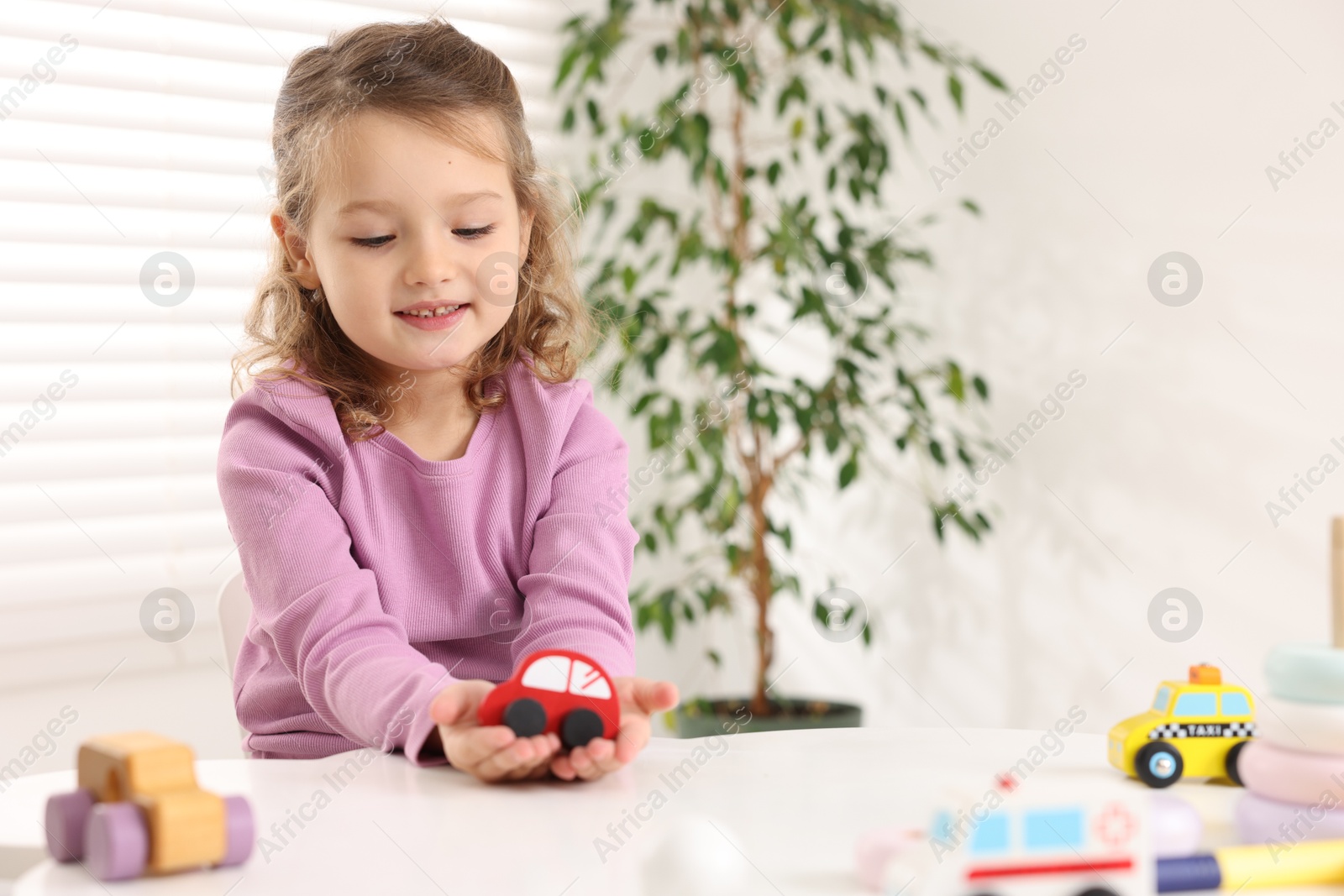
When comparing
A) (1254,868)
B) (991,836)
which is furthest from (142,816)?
(1254,868)

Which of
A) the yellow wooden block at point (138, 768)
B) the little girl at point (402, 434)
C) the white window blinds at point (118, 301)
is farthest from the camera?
the white window blinds at point (118, 301)

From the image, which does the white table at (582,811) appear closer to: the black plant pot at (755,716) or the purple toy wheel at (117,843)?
the purple toy wheel at (117,843)

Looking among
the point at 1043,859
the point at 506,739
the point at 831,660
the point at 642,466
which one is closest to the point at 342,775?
→ the point at 506,739

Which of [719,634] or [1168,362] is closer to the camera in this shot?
[1168,362]

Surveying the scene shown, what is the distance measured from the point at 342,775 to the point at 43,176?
1453 millimetres

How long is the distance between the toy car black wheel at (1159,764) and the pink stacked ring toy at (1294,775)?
8cm

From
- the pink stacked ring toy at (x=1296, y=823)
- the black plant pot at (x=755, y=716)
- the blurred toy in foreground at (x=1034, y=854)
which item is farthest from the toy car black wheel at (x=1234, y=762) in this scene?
the black plant pot at (x=755, y=716)

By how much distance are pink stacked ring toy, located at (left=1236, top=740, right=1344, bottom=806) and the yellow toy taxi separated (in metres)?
0.09

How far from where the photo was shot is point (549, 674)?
0.79m

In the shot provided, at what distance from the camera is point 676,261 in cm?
215

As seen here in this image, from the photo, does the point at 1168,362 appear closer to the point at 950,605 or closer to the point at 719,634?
the point at 950,605

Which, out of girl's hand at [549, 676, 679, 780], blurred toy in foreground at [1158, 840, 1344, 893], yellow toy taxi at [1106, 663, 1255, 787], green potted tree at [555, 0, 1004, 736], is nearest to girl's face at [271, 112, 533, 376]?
girl's hand at [549, 676, 679, 780]

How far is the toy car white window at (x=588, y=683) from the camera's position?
0.79m

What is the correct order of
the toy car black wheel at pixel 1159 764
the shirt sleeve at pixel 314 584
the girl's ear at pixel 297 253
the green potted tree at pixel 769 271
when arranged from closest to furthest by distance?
the toy car black wheel at pixel 1159 764 < the shirt sleeve at pixel 314 584 < the girl's ear at pixel 297 253 < the green potted tree at pixel 769 271
